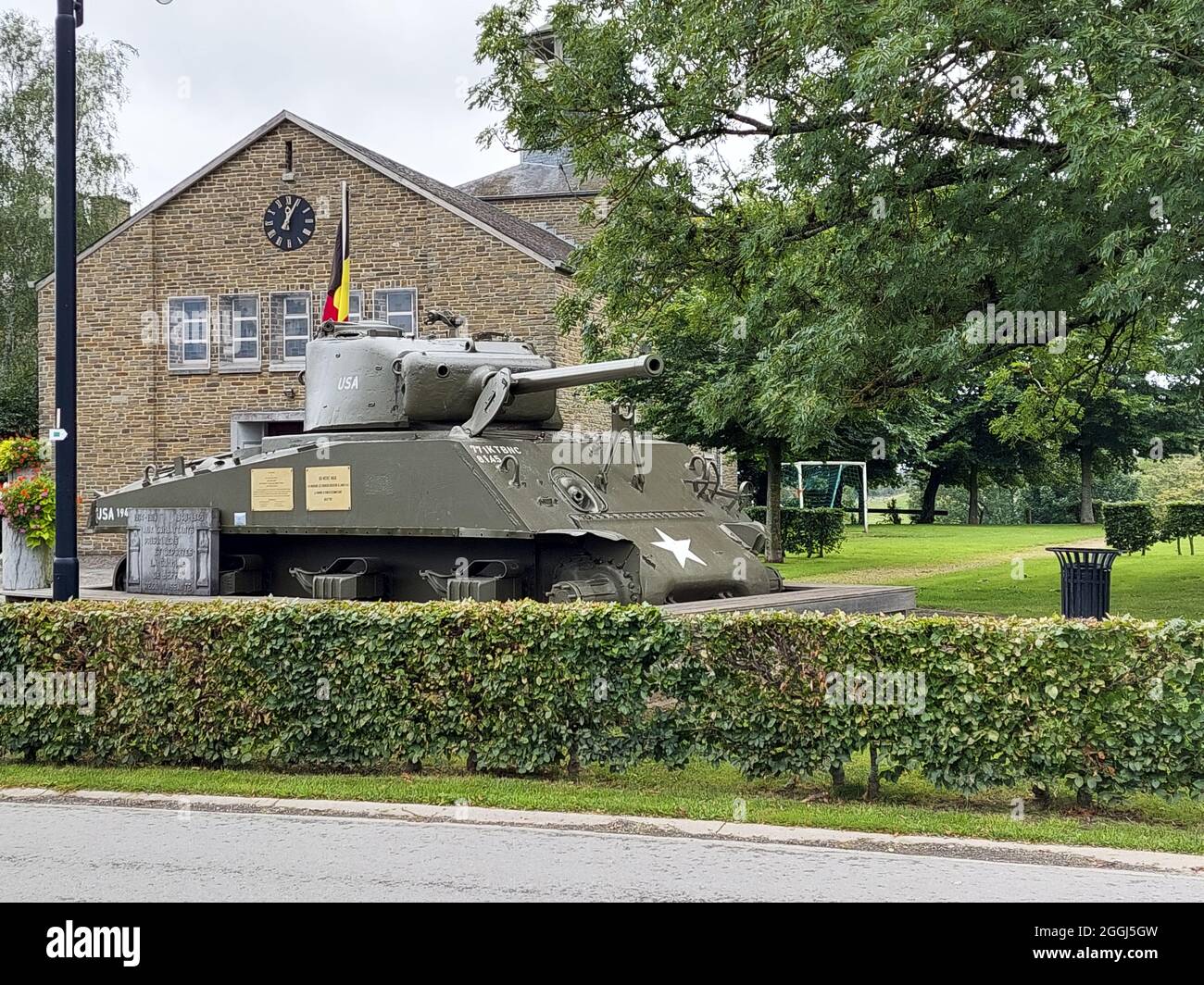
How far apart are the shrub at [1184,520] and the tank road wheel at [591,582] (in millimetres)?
23339

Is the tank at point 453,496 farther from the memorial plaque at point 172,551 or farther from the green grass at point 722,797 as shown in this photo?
the green grass at point 722,797

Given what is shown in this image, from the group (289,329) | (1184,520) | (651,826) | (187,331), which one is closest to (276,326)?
(289,329)

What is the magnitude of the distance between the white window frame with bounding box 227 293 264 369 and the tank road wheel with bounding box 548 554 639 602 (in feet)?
60.7

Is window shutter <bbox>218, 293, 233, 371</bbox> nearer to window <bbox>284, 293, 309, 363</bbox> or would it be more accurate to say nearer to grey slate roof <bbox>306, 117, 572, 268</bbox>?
window <bbox>284, 293, 309, 363</bbox>


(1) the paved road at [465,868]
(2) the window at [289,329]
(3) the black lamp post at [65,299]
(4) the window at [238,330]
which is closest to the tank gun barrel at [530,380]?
(3) the black lamp post at [65,299]

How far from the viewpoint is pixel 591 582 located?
11586 mm

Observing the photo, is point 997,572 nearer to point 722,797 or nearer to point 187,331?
point 187,331

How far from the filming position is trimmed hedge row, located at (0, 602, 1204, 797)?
25.5ft

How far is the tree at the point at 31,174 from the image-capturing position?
37.5 metres

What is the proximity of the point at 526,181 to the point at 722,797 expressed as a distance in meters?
32.3

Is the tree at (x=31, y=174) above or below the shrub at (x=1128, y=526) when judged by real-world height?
above

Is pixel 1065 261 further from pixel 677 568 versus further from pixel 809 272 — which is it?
pixel 677 568

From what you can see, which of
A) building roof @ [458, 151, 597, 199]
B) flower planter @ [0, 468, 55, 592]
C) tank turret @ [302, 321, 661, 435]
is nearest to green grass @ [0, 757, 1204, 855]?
tank turret @ [302, 321, 661, 435]

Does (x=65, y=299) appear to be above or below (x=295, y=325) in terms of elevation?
below
